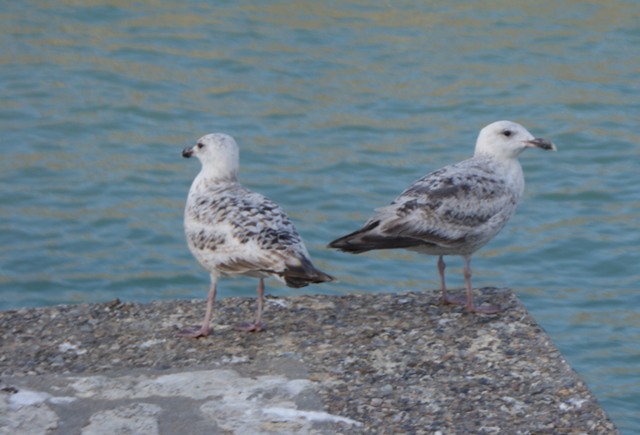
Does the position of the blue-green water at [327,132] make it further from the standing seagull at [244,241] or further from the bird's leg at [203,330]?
the bird's leg at [203,330]

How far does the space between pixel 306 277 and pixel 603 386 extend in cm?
390

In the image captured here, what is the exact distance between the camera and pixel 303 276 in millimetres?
6523

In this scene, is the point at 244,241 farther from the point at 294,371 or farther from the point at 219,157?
the point at 219,157

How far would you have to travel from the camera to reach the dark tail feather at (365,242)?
7176mm

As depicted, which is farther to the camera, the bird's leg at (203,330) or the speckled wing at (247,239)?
the bird's leg at (203,330)

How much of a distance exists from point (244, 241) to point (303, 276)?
0.42 meters

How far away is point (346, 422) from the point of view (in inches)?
227

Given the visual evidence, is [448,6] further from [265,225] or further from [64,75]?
[265,225]

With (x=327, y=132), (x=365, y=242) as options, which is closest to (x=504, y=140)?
(x=365, y=242)

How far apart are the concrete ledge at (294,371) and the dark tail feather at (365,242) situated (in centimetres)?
34

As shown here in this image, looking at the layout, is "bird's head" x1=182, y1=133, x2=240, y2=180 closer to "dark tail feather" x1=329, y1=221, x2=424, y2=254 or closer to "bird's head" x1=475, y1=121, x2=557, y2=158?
"dark tail feather" x1=329, y1=221, x2=424, y2=254

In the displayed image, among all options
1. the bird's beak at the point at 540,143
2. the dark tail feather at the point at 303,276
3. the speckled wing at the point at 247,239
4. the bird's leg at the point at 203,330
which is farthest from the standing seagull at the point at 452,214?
the bird's leg at the point at 203,330

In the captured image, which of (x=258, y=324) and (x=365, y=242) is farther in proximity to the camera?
(x=365, y=242)

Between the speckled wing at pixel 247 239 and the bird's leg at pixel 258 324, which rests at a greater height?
the speckled wing at pixel 247 239
